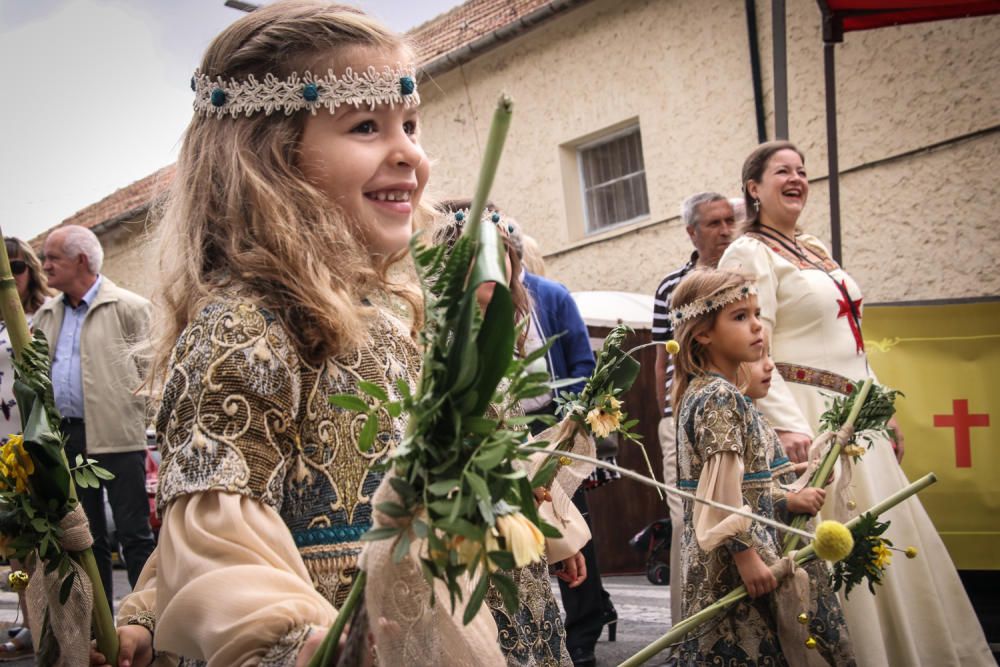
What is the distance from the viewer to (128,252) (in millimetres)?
19188

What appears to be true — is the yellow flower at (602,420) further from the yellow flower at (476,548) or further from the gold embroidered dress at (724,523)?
the yellow flower at (476,548)

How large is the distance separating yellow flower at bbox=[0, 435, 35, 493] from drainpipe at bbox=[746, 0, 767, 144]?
9.38 metres

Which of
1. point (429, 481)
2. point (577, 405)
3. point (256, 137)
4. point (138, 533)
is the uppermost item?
point (256, 137)

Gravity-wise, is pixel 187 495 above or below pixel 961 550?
above

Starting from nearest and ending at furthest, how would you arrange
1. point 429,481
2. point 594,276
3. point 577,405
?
point 429,481 → point 577,405 → point 594,276

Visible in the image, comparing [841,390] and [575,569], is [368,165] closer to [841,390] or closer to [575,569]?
[575,569]

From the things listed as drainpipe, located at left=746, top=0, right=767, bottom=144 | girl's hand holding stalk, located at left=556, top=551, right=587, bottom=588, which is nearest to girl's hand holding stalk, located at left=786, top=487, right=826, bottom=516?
girl's hand holding stalk, located at left=556, top=551, right=587, bottom=588

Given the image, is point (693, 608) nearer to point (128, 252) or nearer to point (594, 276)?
point (594, 276)

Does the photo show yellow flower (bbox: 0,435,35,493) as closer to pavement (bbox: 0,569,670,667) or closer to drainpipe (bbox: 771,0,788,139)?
pavement (bbox: 0,569,670,667)

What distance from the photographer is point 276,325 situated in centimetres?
167

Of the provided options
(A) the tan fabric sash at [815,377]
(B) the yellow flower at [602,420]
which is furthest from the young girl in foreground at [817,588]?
(B) the yellow flower at [602,420]

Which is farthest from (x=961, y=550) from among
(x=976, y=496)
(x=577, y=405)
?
(x=577, y=405)

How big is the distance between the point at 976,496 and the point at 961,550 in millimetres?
302

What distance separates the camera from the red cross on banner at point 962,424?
5375 mm
